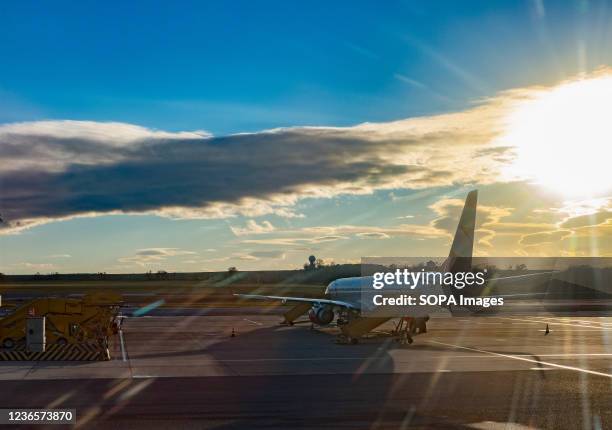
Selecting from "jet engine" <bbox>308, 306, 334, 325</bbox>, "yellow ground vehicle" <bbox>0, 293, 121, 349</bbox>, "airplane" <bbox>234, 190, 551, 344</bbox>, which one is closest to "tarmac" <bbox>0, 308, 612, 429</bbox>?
"airplane" <bbox>234, 190, 551, 344</bbox>

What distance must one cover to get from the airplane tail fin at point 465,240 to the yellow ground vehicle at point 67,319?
21737 millimetres

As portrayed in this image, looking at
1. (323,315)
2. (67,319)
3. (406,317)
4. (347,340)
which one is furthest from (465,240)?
(67,319)

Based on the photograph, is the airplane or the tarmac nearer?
the tarmac

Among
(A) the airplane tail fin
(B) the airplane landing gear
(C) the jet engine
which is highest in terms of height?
(A) the airplane tail fin

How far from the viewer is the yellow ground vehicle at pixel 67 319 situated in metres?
39.0

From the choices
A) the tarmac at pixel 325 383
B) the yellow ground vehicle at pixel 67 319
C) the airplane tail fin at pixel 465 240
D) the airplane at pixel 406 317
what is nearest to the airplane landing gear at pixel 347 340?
the airplane at pixel 406 317

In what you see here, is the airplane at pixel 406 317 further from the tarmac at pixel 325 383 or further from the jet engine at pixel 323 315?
the tarmac at pixel 325 383

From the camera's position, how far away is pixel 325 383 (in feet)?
91.3

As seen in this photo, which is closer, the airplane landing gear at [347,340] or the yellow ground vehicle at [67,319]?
the yellow ground vehicle at [67,319]

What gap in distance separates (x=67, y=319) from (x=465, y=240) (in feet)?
83.9

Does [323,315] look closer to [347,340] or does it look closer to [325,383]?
[347,340]

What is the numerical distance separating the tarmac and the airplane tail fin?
200 inches

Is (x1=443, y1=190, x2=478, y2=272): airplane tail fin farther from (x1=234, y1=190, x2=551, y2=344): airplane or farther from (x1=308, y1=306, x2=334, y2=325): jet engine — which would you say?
(x1=308, y1=306, x2=334, y2=325): jet engine

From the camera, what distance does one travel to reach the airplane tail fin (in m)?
46.3
